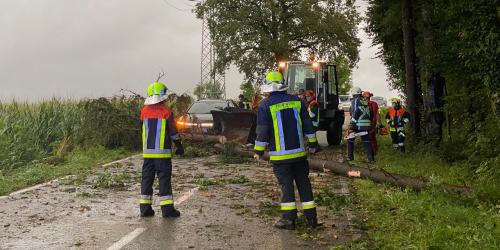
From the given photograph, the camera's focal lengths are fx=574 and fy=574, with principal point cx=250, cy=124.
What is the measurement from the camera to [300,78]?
18.7 meters

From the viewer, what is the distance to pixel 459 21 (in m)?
13.4

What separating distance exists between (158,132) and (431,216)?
13.1ft

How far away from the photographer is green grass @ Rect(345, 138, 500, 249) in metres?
6.20

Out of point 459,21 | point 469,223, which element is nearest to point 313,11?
point 459,21

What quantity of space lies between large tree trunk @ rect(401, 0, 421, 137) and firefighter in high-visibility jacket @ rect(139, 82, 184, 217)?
11.1 m

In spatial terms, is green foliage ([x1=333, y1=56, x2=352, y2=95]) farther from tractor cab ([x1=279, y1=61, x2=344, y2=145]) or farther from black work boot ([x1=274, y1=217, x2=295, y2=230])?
black work boot ([x1=274, y1=217, x2=295, y2=230])

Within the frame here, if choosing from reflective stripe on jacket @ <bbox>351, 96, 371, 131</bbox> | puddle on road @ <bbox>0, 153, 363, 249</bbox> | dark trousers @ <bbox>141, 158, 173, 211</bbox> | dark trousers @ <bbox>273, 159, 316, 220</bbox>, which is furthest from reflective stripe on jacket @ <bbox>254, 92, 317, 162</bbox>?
reflective stripe on jacket @ <bbox>351, 96, 371, 131</bbox>

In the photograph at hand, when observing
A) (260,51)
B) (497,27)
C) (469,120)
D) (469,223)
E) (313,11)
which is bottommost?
(469,223)

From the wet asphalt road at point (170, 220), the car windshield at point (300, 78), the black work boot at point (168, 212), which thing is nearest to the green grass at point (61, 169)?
the wet asphalt road at point (170, 220)

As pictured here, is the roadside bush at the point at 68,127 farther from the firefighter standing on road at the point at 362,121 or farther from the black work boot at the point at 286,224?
the black work boot at the point at 286,224

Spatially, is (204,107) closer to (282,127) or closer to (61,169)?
(61,169)

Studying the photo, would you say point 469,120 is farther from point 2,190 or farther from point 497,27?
point 2,190

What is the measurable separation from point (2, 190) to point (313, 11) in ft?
119

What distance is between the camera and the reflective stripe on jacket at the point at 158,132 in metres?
8.42
